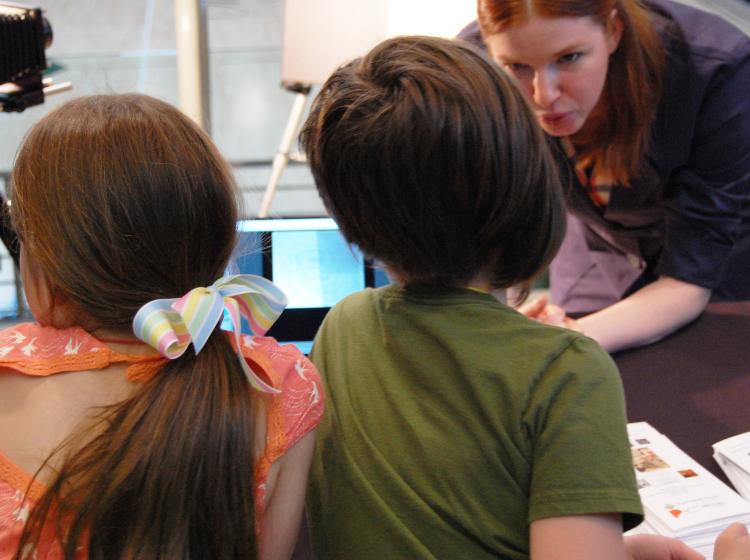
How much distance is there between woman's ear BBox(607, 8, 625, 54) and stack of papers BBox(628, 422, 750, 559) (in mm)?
644

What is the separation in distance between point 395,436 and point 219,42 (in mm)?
3766

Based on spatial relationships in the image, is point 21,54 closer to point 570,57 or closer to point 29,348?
point 29,348

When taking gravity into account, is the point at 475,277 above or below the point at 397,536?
above

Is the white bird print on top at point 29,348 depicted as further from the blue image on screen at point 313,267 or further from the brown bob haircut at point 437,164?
the blue image on screen at point 313,267

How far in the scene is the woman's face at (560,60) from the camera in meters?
1.21

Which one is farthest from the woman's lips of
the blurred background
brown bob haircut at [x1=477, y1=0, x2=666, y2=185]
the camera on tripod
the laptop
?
the blurred background

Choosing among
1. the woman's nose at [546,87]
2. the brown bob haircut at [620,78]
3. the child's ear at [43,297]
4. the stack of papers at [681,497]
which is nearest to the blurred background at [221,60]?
the brown bob haircut at [620,78]

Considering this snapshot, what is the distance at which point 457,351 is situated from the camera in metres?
0.70

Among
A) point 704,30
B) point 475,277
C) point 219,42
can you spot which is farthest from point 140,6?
point 475,277

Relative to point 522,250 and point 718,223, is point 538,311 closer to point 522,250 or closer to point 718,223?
point 718,223

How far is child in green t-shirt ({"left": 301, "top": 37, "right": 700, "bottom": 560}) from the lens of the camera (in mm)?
652

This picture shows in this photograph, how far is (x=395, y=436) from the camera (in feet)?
2.36

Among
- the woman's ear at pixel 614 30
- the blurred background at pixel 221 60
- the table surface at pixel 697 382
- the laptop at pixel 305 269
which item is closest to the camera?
the table surface at pixel 697 382

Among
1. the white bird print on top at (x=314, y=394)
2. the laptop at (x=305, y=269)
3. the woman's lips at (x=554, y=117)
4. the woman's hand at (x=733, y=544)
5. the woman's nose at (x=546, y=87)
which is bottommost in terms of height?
the woman's hand at (x=733, y=544)
